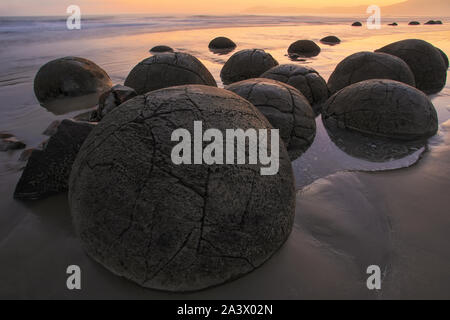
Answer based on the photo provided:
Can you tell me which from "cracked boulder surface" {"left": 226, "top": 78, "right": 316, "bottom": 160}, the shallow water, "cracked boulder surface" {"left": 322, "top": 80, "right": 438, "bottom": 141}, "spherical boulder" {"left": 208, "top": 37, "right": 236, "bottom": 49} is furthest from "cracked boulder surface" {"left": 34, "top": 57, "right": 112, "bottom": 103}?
"spherical boulder" {"left": 208, "top": 37, "right": 236, "bottom": 49}

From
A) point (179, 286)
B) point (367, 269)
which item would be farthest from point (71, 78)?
point (367, 269)

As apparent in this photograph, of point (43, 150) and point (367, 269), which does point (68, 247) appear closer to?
point (43, 150)

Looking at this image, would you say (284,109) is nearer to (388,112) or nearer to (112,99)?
(388,112)

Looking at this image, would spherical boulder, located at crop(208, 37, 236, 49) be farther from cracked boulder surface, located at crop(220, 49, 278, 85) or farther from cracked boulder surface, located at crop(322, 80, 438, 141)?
cracked boulder surface, located at crop(322, 80, 438, 141)

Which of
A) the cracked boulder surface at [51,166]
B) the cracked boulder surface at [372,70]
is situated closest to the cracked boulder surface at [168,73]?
the cracked boulder surface at [51,166]

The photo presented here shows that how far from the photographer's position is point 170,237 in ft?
5.77

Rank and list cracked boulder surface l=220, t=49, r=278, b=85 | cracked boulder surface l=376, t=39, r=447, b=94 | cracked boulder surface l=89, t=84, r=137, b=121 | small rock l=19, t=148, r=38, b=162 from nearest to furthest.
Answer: small rock l=19, t=148, r=38, b=162 → cracked boulder surface l=89, t=84, r=137, b=121 → cracked boulder surface l=376, t=39, r=447, b=94 → cracked boulder surface l=220, t=49, r=278, b=85

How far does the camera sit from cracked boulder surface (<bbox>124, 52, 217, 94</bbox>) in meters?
5.06

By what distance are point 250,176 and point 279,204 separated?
1.09 feet

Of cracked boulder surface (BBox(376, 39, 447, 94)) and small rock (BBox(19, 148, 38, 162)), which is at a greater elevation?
cracked boulder surface (BBox(376, 39, 447, 94))

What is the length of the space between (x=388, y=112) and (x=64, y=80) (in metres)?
6.30

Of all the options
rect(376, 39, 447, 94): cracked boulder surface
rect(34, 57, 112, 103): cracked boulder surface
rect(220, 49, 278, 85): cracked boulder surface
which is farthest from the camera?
rect(220, 49, 278, 85): cracked boulder surface

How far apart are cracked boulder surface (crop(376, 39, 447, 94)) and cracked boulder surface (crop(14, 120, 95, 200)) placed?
7.54 m

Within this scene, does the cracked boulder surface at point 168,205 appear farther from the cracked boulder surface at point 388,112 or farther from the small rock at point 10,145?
the cracked boulder surface at point 388,112
